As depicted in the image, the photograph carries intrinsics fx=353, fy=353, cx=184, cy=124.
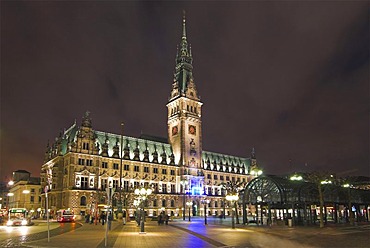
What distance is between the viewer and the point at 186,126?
419 feet

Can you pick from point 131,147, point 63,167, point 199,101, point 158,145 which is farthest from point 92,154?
point 199,101

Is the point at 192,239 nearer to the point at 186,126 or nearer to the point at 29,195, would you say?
the point at 186,126

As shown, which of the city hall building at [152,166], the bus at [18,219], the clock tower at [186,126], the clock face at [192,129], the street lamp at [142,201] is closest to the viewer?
the street lamp at [142,201]

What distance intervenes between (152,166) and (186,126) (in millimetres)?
19644

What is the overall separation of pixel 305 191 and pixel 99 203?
62305 millimetres

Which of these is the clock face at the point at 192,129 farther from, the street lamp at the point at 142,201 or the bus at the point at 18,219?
the bus at the point at 18,219

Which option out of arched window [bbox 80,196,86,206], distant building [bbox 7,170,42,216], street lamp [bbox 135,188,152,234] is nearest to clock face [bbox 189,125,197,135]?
arched window [bbox 80,196,86,206]

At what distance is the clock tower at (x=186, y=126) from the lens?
126m

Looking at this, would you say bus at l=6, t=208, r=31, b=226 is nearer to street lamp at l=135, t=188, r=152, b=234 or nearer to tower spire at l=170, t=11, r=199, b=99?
street lamp at l=135, t=188, r=152, b=234

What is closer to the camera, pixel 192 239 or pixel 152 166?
pixel 192 239

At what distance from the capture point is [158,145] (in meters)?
127

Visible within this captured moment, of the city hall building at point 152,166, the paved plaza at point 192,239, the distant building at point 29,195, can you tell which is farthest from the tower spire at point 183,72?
the paved plaza at point 192,239

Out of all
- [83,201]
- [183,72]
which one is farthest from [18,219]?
[183,72]

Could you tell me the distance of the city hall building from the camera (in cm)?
9869
